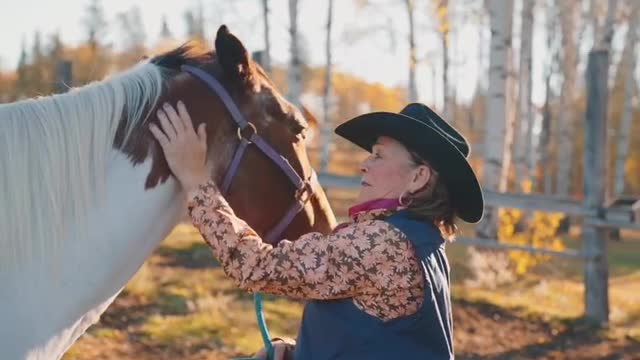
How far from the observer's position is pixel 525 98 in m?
18.6

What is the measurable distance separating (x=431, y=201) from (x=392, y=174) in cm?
12

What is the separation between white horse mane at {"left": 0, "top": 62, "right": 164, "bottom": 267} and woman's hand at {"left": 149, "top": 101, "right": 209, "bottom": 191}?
6 centimetres

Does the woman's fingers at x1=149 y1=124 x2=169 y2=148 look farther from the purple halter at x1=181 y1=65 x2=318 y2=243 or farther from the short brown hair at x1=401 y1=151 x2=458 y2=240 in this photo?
the short brown hair at x1=401 y1=151 x2=458 y2=240

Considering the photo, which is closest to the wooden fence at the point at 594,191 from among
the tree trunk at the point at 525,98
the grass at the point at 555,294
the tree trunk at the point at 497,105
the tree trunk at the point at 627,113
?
the grass at the point at 555,294

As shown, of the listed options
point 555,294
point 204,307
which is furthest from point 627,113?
point 204,307

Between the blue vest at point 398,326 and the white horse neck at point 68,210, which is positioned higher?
the white horse neck at point 68,210

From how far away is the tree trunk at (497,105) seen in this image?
30.1ft

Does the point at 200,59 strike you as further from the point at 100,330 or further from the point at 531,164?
the point at 531,164

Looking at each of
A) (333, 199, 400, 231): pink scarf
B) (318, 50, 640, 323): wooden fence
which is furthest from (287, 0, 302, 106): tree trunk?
(333, 199, 400, 231): pink scarf

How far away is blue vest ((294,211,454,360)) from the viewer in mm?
1710

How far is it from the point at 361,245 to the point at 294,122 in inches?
18.4

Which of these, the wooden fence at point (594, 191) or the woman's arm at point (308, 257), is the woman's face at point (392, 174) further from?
the wooden fence at point (594, 191)

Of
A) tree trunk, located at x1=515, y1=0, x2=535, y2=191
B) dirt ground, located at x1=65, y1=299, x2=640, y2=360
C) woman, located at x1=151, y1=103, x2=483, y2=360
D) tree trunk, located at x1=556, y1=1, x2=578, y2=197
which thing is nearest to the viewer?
woman, located at x1=151, y1=103, x2=483, y2=360

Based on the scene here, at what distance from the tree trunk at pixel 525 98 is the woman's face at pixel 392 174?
491 inches
